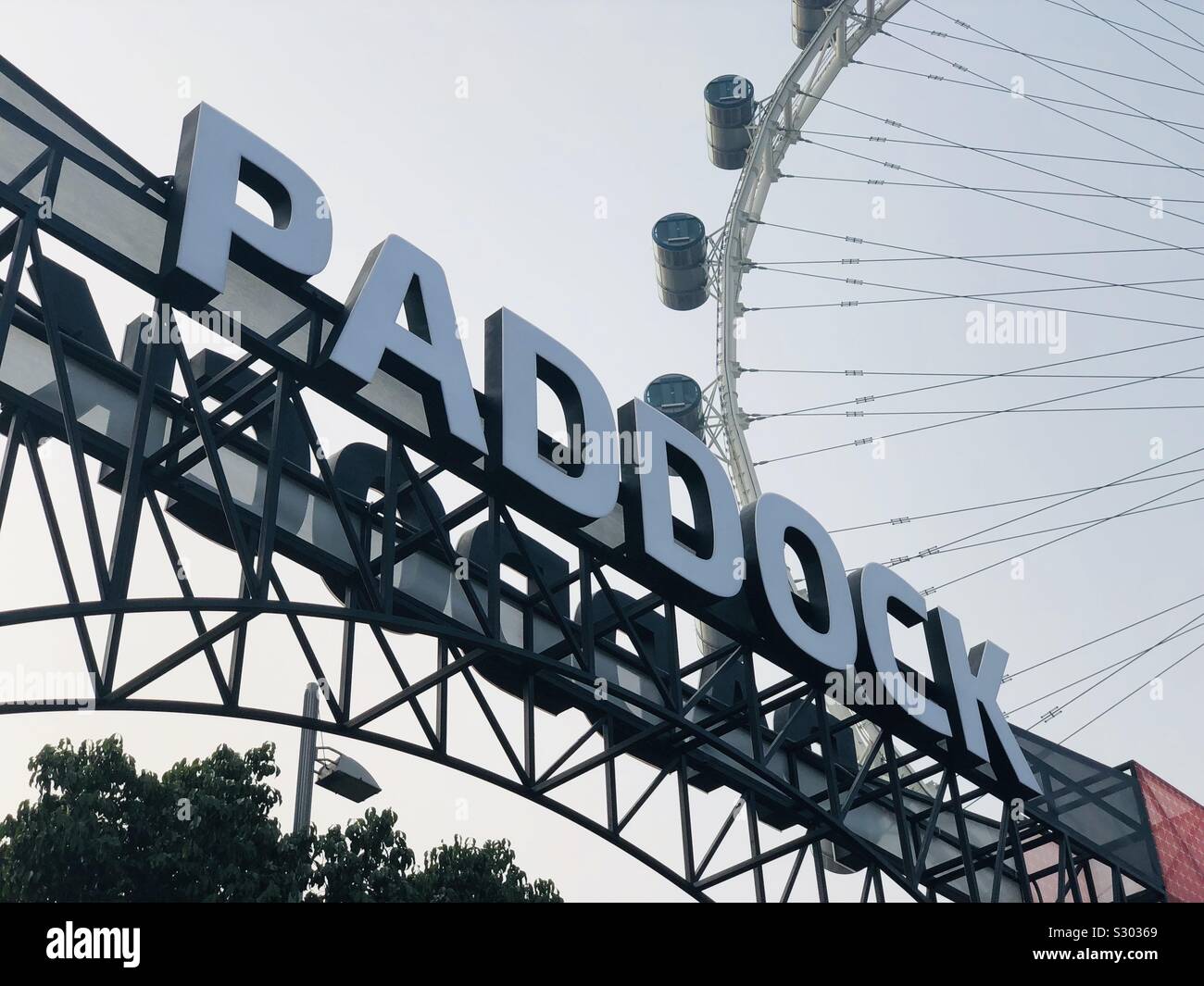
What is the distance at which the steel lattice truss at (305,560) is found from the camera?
1190 centimetres

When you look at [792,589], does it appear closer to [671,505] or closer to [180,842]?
[671,505]

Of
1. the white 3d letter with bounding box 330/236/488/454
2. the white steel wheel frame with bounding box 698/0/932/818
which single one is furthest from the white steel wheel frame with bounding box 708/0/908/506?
the white 3d letter with bounding box 330/236/488/454

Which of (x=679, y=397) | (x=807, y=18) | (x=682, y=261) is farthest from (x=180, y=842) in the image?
(x=807, y=18)

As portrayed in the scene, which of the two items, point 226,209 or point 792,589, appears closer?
point 226,209

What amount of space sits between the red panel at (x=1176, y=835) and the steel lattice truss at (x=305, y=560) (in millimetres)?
4438

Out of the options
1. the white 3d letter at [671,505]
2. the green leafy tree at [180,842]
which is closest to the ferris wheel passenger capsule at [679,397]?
the green leafy tree at [180,842]

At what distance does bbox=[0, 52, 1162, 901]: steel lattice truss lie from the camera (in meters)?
11.9

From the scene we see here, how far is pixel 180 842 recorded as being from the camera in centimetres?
2155

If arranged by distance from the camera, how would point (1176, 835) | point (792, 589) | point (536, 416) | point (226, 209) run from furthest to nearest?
point (1176, 835)
point (792, 589)
point (536, 416)
point (226, 209)

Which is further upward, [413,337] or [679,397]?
[679,397]

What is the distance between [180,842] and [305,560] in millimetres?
8317

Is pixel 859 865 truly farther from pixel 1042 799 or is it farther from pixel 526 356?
pixel 526 356
